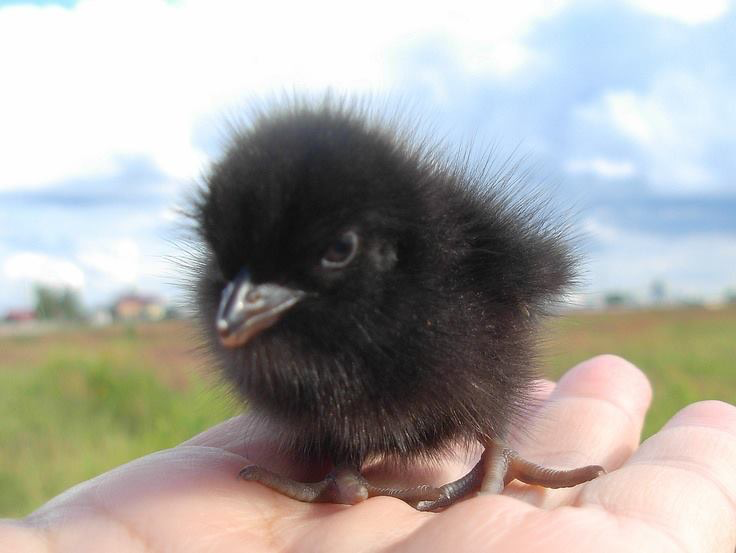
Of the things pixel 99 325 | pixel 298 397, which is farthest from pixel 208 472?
pixel 99 325

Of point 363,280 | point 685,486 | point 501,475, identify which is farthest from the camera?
point 501,475

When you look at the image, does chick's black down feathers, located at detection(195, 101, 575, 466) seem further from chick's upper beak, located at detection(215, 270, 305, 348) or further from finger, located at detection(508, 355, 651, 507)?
finger, located at detection(508, 355, 651, 507)

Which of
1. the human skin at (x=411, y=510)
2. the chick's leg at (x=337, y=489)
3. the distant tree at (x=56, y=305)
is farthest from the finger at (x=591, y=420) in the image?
the distant tree at (x=56, y=305)

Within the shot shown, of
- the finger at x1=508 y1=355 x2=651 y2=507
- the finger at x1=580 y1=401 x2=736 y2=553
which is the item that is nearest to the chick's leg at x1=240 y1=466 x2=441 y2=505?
the finger at x1=508 y1=355 x2=651 y2=507

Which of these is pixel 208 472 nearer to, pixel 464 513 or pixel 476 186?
pixel 464 513

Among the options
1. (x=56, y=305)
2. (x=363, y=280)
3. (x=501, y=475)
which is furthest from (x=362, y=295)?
(x=56, y=305)

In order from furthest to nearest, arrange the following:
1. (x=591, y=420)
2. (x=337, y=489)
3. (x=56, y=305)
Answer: (x=56, y=305) → (x=591, y=420) → (x=337, y=489)

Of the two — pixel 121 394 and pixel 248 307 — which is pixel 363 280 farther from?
pixel 121 394

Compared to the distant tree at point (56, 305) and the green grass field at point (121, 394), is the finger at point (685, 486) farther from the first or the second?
the distant tree at point (56, 305)
